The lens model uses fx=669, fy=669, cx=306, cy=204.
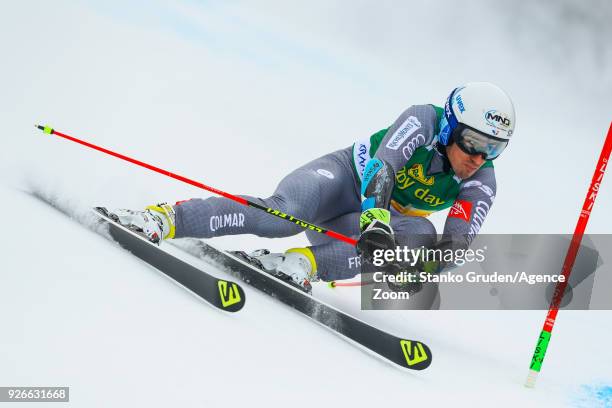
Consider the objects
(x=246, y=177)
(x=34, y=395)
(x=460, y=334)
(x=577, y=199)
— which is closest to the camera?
(x=34, y=395)

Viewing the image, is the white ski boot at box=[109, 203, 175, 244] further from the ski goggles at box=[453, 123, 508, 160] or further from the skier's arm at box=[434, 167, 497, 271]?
the ski goggles at box=[453, 123, 508, 160]

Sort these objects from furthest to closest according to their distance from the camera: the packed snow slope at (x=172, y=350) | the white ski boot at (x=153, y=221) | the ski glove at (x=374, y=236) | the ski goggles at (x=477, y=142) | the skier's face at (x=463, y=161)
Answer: the skier's face at (x=463, y=161)
the ski goggles at (x=477, y=142)
the white ski boot at (x=153, y=221)
the ski glove at (x=374, y=236)
the packed snow slope at (x=172, y=350)

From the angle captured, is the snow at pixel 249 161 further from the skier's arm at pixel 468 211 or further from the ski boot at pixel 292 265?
the skier's arm at pixel 468 211

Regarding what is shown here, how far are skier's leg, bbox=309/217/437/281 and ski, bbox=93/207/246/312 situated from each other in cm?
90

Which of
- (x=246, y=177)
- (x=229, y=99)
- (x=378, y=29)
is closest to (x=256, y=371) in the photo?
(x=246, y=177)

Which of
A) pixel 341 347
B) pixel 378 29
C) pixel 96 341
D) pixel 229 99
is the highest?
pixel 378 29

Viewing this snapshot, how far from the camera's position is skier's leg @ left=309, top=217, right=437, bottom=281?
3.36 metres

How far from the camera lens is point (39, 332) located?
5.81ft

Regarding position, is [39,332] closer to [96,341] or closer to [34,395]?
[96,341]

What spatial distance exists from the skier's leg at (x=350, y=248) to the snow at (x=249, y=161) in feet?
0.98

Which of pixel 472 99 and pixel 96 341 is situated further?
pixel 472 99

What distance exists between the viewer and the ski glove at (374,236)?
8.50 ft

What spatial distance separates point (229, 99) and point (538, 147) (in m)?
3.66

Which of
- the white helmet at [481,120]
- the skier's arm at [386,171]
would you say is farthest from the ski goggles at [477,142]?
the skier's arm at [386,171]
